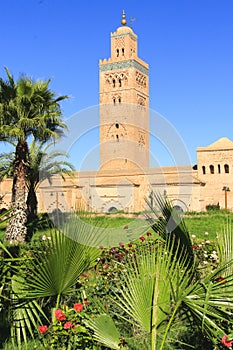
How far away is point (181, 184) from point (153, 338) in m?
29.9

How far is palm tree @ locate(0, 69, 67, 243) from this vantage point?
481 inches

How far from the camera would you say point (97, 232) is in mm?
3666

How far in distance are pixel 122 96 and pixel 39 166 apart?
29003mm

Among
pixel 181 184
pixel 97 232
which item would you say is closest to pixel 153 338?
pixel 97 232

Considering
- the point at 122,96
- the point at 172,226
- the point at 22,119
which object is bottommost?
the point at 172,226

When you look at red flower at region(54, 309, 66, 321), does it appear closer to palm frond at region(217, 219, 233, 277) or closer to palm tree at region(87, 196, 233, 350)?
palm tree at region(87, 196, 233, 350)

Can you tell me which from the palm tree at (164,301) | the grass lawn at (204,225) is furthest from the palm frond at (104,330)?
the grass lawn at (204,225)

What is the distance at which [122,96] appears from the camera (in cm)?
4591

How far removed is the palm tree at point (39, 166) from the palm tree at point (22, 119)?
3.91 m

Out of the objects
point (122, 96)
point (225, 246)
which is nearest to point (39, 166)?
point (225, 246)

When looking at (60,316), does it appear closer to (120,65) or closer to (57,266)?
(57,266)

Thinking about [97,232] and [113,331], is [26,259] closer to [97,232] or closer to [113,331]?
[97,232]

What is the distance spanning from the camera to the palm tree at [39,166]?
1758 cm

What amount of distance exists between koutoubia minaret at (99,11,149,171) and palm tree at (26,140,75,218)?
23.8 metres
